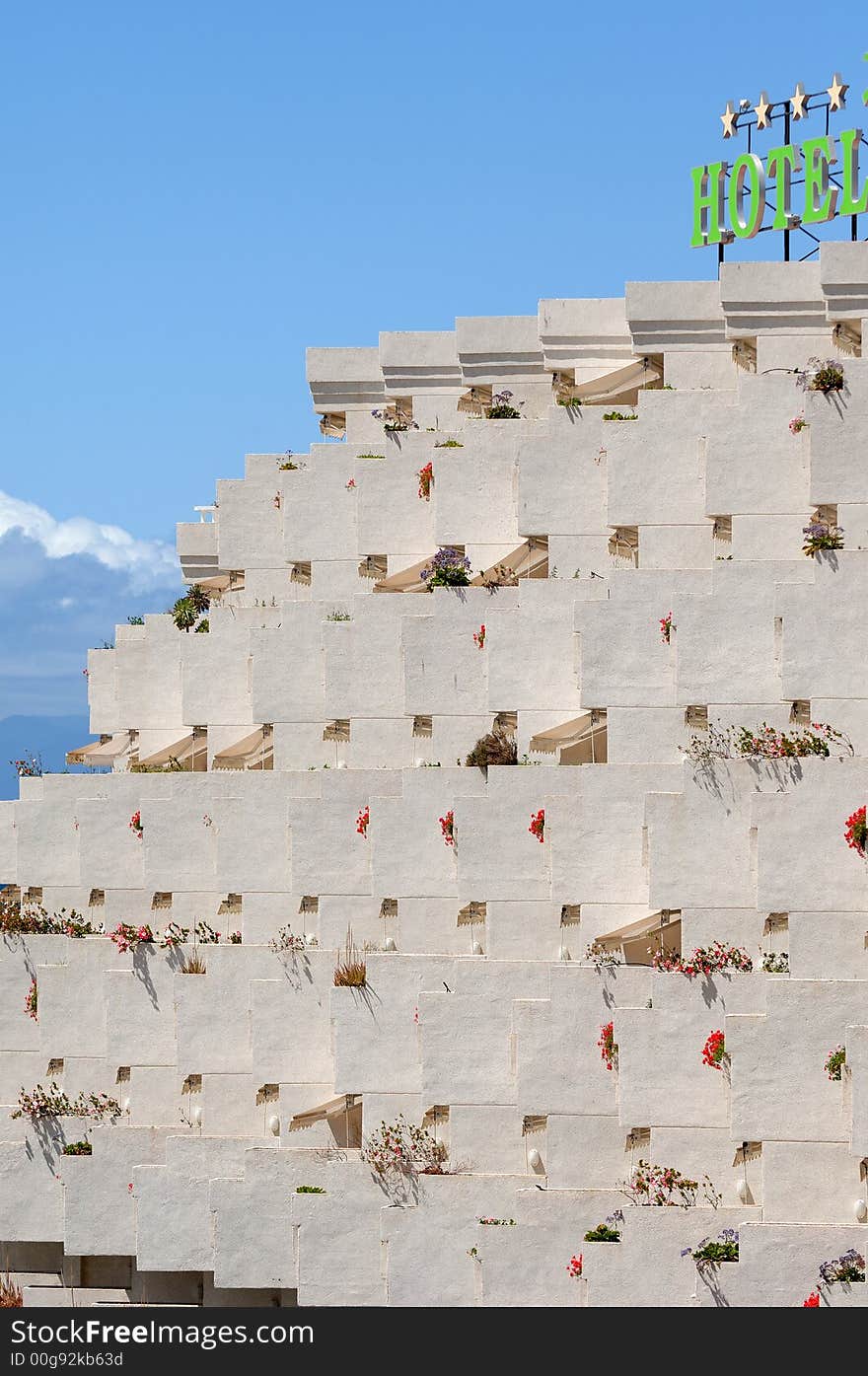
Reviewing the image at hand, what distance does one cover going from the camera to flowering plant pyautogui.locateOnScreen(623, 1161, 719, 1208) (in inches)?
1508

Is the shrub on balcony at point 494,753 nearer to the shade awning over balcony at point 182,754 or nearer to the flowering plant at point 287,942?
the flowering plant at point 287,942

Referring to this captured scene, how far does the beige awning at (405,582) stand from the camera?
46.3 m

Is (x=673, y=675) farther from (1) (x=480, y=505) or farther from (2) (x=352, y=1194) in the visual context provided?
(2) (x=352, y=1194)

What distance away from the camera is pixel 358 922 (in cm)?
4388

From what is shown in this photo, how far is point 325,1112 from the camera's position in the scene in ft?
142

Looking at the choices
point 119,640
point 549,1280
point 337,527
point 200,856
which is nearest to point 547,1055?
point 549,1280

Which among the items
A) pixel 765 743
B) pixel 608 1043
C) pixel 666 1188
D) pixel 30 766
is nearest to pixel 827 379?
pixel 765 743

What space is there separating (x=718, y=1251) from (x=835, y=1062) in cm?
352

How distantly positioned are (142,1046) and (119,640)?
10.9m

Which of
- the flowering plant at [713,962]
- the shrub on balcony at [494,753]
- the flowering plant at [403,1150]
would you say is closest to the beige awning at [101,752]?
the shrub on balcony at [494,753]

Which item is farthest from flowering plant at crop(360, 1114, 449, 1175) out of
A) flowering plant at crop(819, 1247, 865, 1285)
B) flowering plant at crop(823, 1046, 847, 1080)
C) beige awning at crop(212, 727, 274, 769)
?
beige awning at crop(212, 727, 274, 769)

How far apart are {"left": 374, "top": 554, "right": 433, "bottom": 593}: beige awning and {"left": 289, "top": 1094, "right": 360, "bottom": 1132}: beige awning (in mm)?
9837

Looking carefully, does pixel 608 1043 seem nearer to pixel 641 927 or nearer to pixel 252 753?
pixel 641 927
